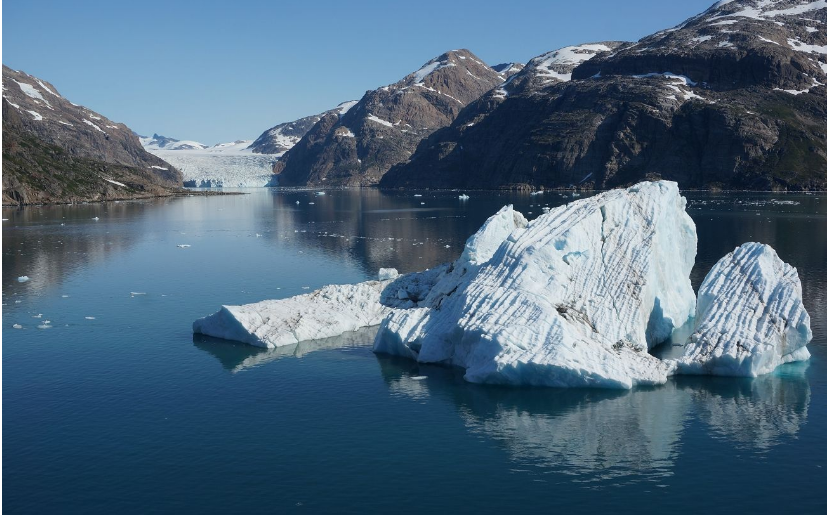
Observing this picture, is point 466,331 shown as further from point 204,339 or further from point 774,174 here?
point 774,174

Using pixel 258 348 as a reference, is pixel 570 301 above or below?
above

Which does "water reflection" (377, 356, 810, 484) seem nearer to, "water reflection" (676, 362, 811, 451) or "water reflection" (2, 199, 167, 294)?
"water reflection" (676, 362, 811, 451)

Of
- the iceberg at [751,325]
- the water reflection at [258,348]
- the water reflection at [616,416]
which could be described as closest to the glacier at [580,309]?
the iceberg at [751,325]

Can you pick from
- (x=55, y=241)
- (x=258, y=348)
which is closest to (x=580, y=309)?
(x=258, y=348)

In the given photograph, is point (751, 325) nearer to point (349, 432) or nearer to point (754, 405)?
point (754, 405)

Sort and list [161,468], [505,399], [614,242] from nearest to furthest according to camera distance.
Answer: [161,468] → [505,399] → [614,242]

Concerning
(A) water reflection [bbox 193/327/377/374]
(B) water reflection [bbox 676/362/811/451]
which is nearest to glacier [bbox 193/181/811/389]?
(A) water reflection [bbox 193/327/377/374]

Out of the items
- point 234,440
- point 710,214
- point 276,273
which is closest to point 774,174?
Answer: point 710,214

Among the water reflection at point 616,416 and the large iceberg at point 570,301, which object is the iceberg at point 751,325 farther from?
the large iceberg at point 570,301
